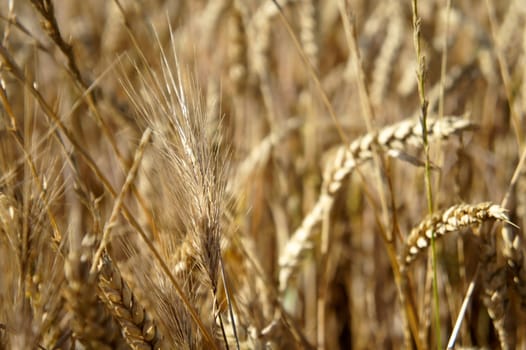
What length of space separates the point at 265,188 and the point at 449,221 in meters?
0.74

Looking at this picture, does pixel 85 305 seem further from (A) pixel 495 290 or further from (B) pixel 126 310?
(A) pixel 495 290

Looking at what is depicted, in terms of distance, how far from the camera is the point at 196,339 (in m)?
0.63

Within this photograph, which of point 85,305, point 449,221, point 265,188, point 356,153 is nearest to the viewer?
point 85,305

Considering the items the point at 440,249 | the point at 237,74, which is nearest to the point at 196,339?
the point at 440,249

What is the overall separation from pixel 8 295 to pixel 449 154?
0.99m

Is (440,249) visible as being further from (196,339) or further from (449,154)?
(196,339)

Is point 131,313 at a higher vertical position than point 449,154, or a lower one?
lower

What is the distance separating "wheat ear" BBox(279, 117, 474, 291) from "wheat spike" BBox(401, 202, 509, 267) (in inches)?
4.1

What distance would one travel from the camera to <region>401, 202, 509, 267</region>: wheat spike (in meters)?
0.58

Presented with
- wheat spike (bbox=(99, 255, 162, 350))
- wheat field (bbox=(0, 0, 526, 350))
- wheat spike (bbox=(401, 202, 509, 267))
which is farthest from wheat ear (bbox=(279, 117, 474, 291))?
wheat spike (bbox=(99, 255, 162, 350))

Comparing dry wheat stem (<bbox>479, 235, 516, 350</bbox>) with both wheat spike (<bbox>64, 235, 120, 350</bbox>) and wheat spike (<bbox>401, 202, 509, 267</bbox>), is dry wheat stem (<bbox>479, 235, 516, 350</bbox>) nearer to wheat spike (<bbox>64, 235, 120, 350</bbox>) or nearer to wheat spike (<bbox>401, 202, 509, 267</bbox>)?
wheat spike (<bbox>401, 202, 509, 267</bbox>)

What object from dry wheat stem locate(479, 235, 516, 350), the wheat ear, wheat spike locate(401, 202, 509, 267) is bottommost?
dry wheat stem locate(479, 235, 516, 350)

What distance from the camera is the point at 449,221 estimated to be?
633mm

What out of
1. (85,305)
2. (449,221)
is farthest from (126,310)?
(449,221)
